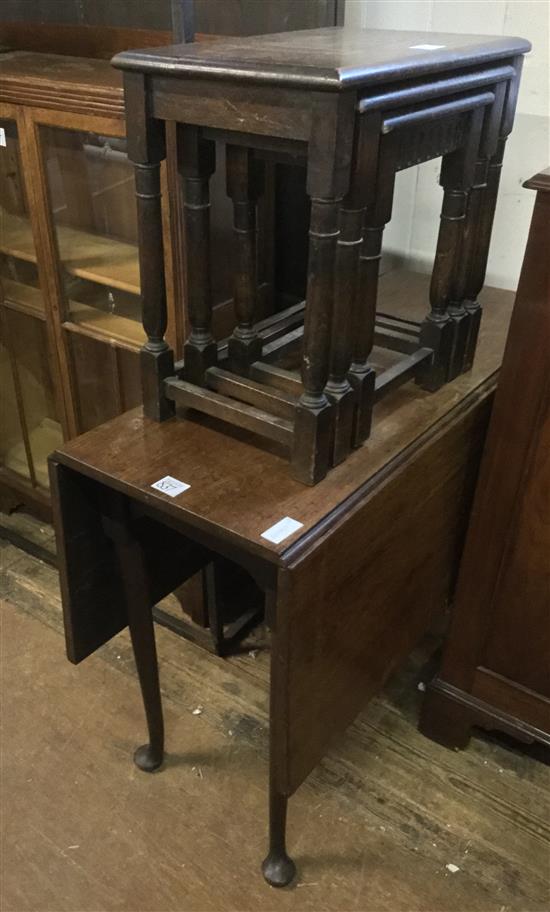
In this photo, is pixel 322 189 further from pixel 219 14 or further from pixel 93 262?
pixel 93 262

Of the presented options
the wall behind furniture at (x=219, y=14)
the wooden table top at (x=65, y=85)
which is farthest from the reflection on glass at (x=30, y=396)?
the wall behind furniture at (x=219, y=14)

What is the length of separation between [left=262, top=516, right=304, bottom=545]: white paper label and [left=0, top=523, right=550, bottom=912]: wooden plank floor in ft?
Answer: 2.61

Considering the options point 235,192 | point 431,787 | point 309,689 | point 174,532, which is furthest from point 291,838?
point 235,192

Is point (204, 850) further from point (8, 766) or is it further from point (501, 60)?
point (501, 60)

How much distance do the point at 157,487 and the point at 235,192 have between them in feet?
1.60

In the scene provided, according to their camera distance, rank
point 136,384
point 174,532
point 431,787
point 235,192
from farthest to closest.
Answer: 1. point 136,384
2. point 431,787
3. point 174,532
4. point 235,192

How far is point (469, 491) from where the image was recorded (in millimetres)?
1454

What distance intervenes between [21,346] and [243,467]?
43.3 inches

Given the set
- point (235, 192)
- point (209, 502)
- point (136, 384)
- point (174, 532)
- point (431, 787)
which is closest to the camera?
point (209, 502)

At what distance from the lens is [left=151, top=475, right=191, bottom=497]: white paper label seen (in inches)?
42.3

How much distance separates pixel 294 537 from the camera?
1.00 metres

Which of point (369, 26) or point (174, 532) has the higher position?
point (369, 26)

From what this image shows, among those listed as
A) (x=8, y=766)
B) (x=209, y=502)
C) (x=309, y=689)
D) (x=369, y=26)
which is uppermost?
(x=369, y=26)

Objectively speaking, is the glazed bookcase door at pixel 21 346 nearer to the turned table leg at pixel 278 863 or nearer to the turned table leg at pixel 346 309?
the turned table leg at pixel 346 309
